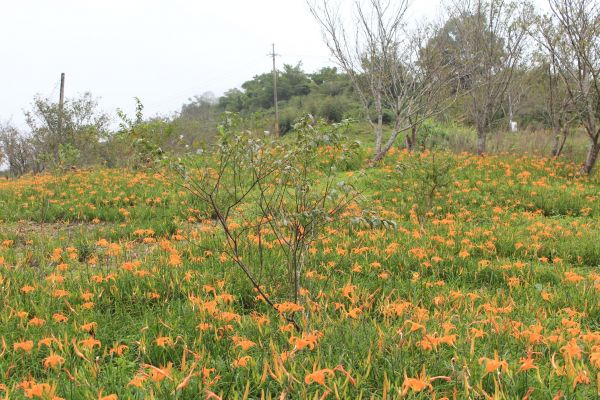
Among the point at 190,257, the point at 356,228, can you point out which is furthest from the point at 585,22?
the point at 190,257

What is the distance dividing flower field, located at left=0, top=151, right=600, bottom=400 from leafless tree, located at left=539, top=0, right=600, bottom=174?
4980mm

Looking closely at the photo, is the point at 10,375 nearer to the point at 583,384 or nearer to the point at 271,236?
the point at 583,384

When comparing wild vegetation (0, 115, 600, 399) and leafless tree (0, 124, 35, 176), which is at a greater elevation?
leafless tree (0, 124, 35, 176)

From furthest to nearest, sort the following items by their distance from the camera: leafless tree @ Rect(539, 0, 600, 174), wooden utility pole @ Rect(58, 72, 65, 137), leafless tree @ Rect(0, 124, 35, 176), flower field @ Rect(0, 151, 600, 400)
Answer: leafless tree @ Rect(0, 124, 35, 176), wooden utility pole @ Rect(58, 72, 65, 137), leafless tree @ Rect(539, 0, 600, 174), flower field @ Rect(0, 151, 600, 400)

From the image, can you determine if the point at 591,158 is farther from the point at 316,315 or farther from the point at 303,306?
the point at 303,306

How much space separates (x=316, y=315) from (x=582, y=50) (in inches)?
419

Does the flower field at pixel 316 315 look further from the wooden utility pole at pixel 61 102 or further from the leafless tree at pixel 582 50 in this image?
the wooden utility pole at pixel 61 102

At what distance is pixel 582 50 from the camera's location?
1021 centimetres

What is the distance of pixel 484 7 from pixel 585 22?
12.6 feet

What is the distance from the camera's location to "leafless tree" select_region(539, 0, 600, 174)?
1034 centimetres

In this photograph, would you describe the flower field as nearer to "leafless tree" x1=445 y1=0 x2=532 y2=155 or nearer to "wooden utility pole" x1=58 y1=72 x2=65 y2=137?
"leafless tree" x1=445 y1=0 x2=532 y2=155

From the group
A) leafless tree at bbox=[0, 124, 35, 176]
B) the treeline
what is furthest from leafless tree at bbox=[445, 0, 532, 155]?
leafless tree at bbox=[0, 124, 35, 176]

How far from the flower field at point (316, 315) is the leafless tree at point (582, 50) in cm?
498

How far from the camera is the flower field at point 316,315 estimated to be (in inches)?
79.4
